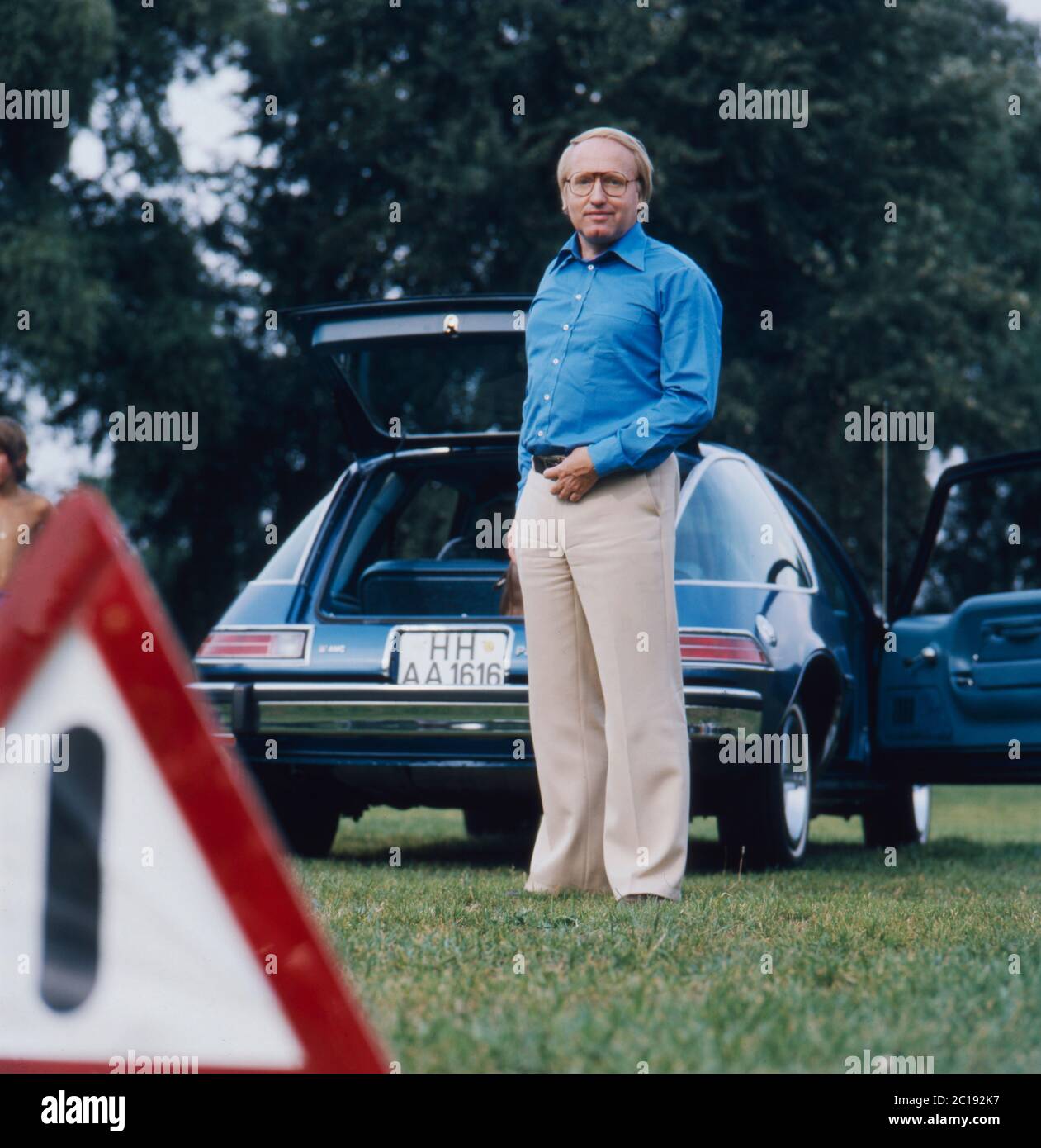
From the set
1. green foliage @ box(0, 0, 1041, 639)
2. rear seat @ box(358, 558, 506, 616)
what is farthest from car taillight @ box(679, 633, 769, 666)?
green foliage @ box(0, 0, 1041, 639)

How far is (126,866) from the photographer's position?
2.13m

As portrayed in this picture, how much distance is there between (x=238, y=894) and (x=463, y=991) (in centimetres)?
104

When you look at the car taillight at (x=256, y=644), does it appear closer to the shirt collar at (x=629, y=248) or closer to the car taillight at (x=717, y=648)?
the car taillight at (x=717, y=648)

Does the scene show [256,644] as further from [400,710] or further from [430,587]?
[430,587]

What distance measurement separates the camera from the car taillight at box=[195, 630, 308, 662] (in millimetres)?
6105

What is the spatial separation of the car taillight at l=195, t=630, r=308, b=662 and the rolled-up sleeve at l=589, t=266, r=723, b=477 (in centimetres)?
176

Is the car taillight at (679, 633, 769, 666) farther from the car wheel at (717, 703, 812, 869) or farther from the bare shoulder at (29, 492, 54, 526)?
the bare shoulder at (29, 492, 54, 526)

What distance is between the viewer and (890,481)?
18594mm

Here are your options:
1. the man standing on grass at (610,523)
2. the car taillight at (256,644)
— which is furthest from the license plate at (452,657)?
the man standing on grass at (610,523)

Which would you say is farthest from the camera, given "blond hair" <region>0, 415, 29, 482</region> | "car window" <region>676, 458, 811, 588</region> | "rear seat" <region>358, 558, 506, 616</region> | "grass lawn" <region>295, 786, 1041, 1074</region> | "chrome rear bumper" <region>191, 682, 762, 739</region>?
"blond hair" <region>0, 415, 29, 482</region>

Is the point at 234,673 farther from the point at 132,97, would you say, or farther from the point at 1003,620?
the point at 132,97

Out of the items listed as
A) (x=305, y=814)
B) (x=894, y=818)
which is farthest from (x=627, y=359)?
(x=894, y=818)
